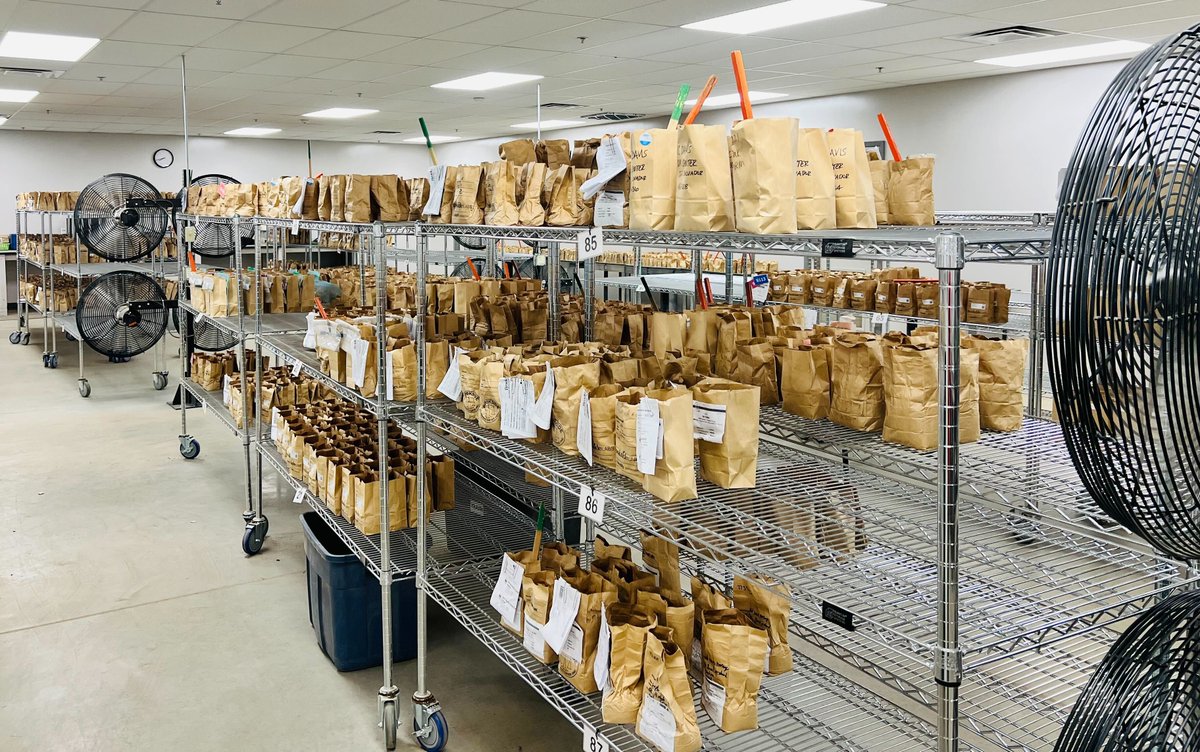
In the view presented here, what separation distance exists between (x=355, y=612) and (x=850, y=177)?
7.38 ft

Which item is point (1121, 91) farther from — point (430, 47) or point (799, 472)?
point (430, 47)

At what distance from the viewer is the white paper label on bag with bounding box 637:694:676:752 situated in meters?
1.90

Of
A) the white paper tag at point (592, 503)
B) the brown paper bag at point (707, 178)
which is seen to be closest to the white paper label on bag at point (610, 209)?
the brown paper bag at point (707, 178)

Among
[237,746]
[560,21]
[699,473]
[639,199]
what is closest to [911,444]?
[699,473]

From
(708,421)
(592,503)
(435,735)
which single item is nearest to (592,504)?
(592,503)

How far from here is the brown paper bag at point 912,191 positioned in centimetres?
248

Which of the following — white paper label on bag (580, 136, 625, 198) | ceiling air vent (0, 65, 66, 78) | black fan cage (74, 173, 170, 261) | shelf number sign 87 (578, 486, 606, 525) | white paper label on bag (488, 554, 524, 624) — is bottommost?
white paper label on bag (488, 554, 524, 624)

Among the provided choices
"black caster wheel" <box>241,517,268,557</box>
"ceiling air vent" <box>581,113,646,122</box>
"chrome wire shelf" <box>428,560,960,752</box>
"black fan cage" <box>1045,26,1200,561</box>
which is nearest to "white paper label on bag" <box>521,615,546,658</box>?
"chrome wire shelf" <box>428,560,960,752</box>

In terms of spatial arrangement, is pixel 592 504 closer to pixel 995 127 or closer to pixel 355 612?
pixel 355 612

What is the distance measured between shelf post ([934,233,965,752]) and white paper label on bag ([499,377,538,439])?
1234mm

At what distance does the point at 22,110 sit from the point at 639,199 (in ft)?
38.6

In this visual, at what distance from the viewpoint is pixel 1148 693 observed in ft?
4.19

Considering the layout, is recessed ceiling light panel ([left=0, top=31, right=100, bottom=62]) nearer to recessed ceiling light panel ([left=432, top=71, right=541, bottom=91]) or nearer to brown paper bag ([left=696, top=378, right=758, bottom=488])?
recessed ceiling light panel ([left=432, top=71, right=541, bottom=91])

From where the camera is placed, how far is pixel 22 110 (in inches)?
443
